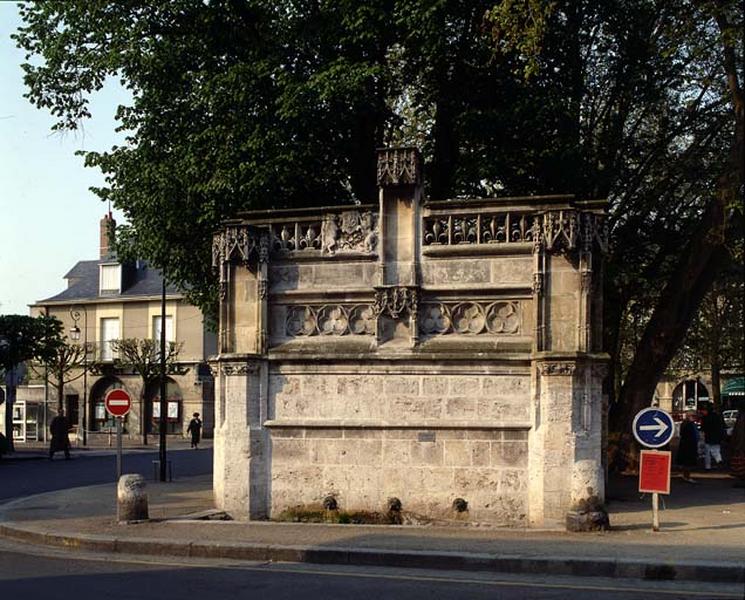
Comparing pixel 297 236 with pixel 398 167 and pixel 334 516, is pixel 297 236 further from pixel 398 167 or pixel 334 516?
pixel 334 516

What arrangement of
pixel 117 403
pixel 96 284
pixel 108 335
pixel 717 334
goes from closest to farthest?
pixel 117 403 → pixel 717 334 → pixel 108 335 → pixel 96 284

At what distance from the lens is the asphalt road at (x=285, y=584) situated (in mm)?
9656

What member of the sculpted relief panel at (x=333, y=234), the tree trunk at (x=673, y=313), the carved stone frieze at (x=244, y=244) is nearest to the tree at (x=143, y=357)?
the tree trunk at (x=673, y=313)

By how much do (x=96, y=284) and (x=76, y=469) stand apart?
97.9ft

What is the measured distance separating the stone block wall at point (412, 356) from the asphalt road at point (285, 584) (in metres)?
3.49

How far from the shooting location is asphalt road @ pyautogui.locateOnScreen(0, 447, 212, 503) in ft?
78.6

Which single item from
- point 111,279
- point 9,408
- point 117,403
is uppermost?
point 111,279

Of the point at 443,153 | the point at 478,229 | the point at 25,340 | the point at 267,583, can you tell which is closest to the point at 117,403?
the point at 478,229

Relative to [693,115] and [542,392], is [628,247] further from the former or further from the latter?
[542,392]

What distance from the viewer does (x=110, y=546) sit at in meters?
13.1

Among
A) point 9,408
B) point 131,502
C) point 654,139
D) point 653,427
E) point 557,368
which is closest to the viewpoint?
point 653,427

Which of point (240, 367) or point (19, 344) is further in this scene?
point (19, 344)

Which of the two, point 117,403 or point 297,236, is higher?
point 297,236

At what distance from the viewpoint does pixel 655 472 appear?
1368 centimetres
